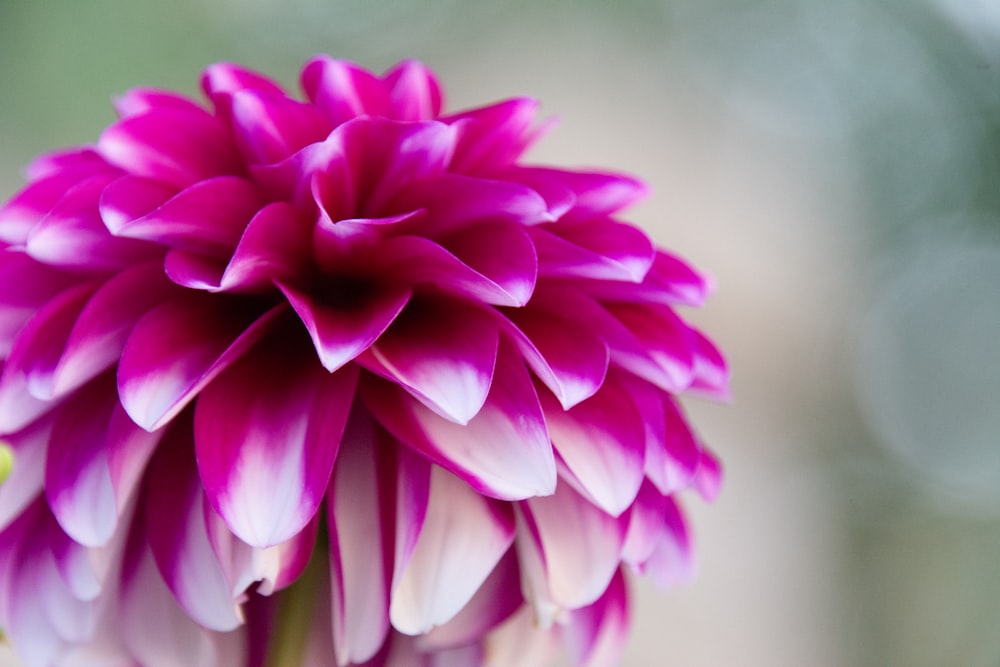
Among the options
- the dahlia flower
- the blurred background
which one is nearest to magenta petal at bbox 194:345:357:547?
the dahlia flower

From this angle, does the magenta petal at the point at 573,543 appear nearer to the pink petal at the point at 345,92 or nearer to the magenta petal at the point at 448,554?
the magenta petal at the point at 448,554

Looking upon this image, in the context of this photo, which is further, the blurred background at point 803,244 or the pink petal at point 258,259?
the blurred background at point 803,244

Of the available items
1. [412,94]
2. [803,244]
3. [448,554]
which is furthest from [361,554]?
[803,244]

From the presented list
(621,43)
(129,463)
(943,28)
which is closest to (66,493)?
(129,463)

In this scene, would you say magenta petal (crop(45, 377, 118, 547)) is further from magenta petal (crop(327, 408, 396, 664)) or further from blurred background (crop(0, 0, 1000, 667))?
blurred background (crop(0, 0, 1000, 667))

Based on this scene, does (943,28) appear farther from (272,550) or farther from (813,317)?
(272,550)

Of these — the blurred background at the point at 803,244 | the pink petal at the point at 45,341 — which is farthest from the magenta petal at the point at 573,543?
the blurred background at the point at 803,244
